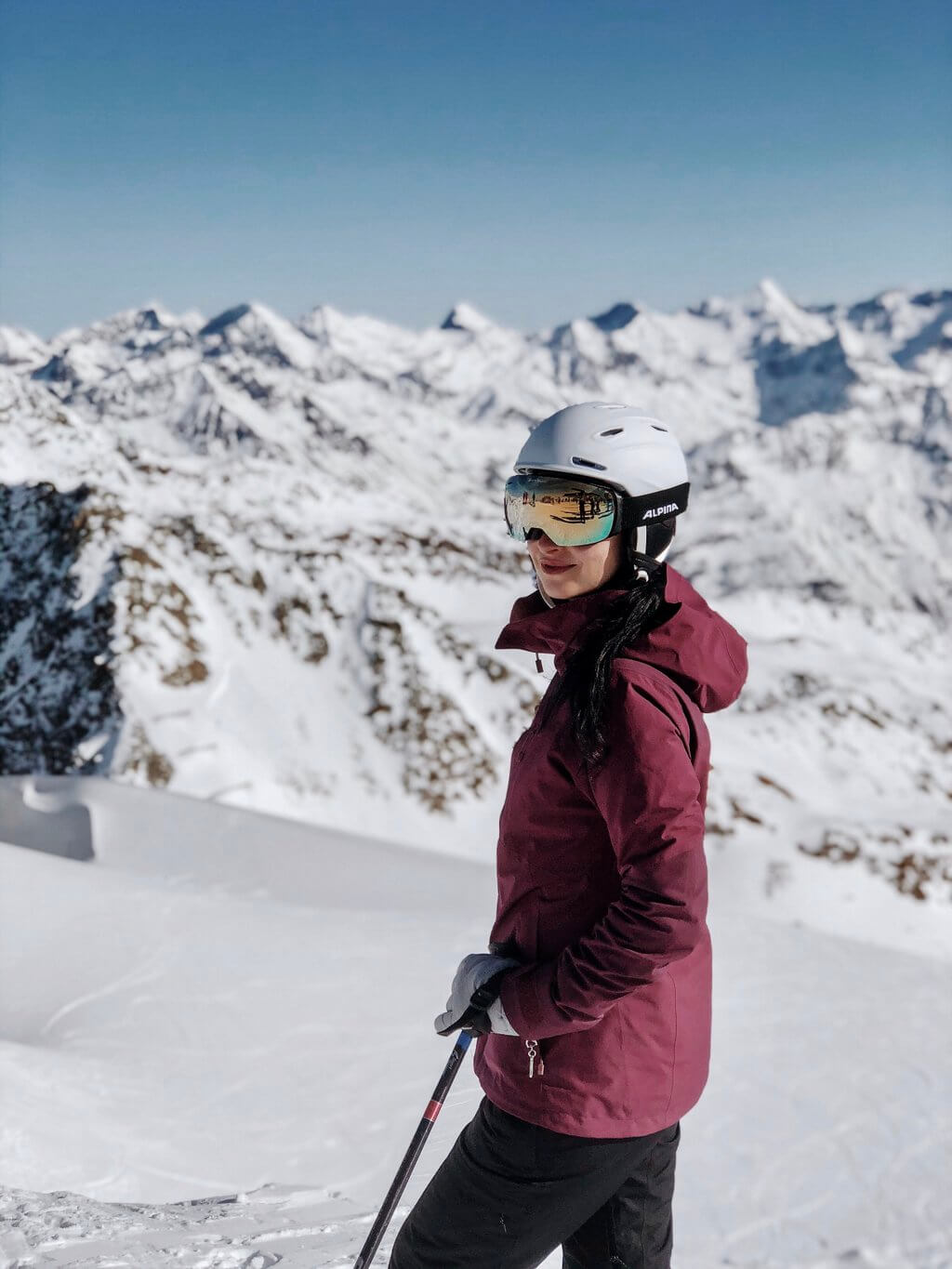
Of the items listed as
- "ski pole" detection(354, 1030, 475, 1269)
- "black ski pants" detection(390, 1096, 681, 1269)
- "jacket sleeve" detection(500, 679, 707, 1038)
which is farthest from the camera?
"ski pole" detection(354, 1030, 475, 1269)

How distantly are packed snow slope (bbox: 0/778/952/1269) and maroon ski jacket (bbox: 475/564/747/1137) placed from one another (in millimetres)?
2323

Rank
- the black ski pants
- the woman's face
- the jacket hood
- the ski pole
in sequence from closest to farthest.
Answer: the jacket hood → the black ski pants → the woman's face → the ski pole

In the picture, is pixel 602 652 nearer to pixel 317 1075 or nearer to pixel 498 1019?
pixel 498 1019

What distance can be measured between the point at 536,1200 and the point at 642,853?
116 centimetres

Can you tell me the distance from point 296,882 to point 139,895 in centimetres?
246

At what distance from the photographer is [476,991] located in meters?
2.89

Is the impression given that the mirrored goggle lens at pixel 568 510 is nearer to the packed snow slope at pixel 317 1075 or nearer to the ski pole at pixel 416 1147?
the ski pole at pixel 416 1147

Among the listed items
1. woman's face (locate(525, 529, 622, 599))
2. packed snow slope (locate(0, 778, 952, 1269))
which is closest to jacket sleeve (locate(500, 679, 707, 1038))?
woman's face (locate(525, 529, 622, 599))

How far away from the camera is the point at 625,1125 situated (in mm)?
2816

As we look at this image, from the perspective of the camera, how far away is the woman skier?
8.40ft

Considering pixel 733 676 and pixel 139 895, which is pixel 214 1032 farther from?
pixel 733 676

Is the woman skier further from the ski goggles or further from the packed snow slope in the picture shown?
the packed snow slope

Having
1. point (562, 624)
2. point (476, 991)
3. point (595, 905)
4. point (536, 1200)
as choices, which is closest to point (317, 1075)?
point (536, 1200)

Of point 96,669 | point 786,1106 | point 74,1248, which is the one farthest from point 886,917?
point 74,1248
